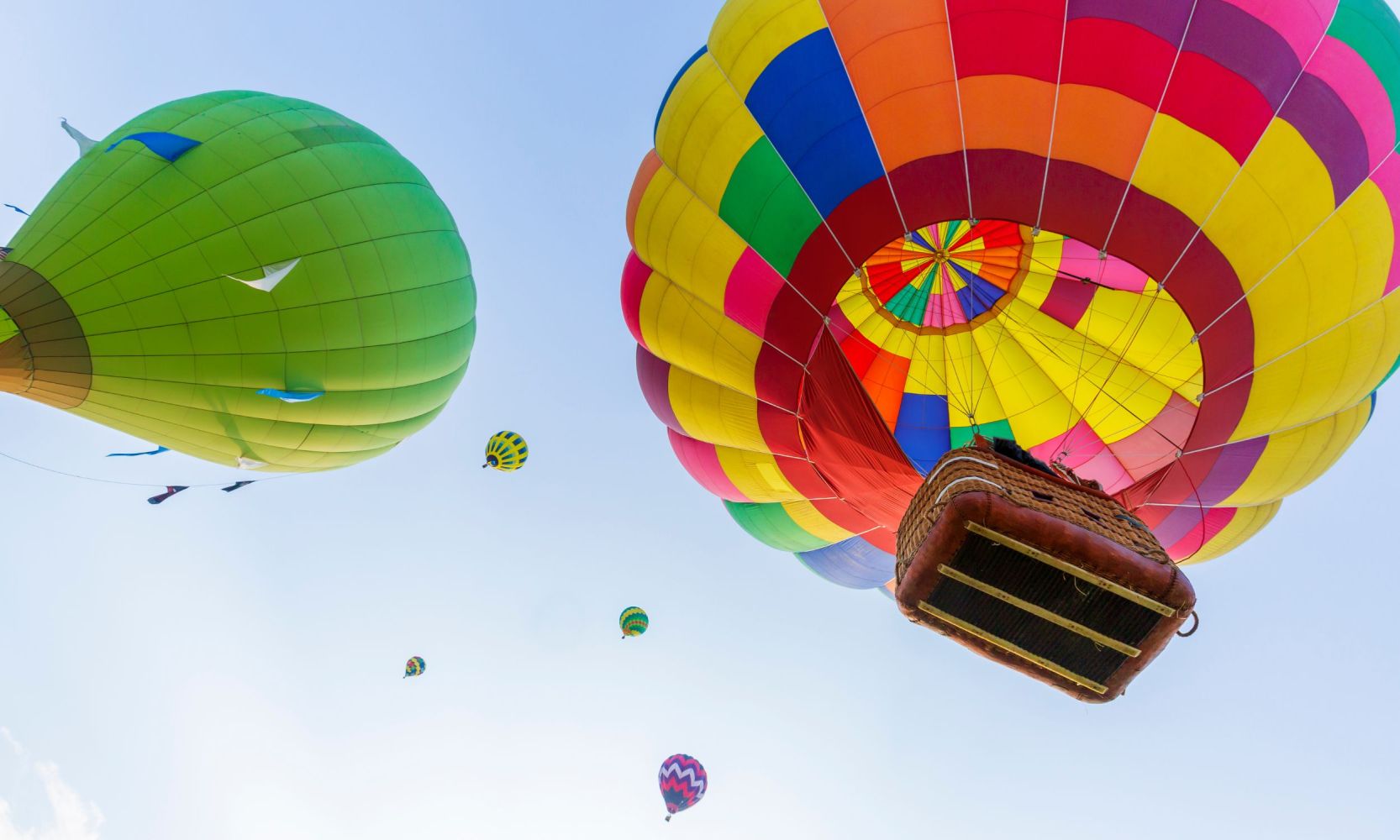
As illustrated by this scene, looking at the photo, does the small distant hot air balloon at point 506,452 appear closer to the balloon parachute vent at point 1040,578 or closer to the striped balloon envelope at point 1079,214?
the striped balloon envelope at point 1079,214

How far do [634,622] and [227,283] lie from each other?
30.2 ft

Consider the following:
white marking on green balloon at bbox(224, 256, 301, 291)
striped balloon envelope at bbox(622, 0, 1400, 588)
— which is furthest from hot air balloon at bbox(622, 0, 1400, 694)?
white marking on green balloon at bbox(224, 256, 301, 291)

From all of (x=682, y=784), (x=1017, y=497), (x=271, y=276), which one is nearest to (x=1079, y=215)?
(x=1017, y=497)

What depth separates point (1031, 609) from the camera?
3.24 m

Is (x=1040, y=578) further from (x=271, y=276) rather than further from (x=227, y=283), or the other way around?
(x=227, y=283)

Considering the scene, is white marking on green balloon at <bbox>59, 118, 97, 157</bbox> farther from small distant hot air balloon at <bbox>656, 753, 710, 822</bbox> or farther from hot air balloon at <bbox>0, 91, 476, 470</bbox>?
small distant hot air balloon at <bbox>656, 753, 710, 822</bbox>

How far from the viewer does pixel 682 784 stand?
12.1 m

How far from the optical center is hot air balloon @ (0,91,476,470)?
202 inches

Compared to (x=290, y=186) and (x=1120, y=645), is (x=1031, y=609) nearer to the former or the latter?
(x=1120, y=645)

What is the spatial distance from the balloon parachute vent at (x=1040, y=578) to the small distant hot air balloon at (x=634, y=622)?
33.2 ft

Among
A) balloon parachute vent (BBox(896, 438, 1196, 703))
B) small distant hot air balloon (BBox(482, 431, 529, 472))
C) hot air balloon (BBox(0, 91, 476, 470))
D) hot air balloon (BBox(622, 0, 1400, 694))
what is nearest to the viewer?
balloon parachute vent (BBox(896, 438, 1196, 703))

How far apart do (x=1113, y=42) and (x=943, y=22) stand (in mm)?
778

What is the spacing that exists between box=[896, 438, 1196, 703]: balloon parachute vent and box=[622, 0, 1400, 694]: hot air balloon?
0.10 meters

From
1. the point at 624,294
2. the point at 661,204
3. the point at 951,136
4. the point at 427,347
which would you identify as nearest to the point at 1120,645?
the point at 951,136
